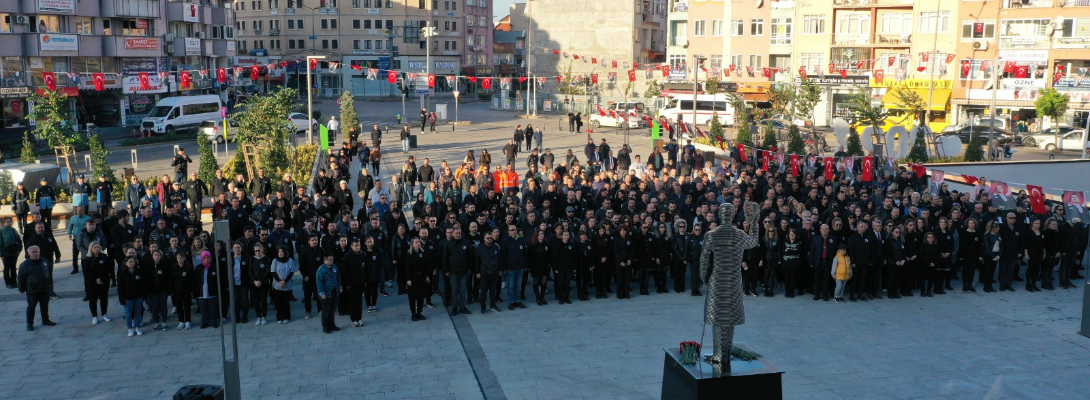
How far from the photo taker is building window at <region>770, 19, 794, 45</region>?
58969 mm

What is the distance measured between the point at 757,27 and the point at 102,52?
39899mm

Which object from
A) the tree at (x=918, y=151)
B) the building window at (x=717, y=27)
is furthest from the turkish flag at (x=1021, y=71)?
the tree at (x=918, y=151)

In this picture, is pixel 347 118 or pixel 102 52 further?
pixel 102 52

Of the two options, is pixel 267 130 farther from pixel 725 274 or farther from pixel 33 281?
pixel 725 274

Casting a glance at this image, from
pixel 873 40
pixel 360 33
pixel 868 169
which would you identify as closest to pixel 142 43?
pixel 360 33

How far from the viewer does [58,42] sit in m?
48.3

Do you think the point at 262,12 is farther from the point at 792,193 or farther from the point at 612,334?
the point at 612,334

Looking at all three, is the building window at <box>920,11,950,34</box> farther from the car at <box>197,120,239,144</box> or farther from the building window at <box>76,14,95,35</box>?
the building window at <box>76,14,95,35</box>

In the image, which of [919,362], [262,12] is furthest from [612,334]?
[262,12]

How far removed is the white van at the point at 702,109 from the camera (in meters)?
53.5

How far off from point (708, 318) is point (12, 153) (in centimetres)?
3673

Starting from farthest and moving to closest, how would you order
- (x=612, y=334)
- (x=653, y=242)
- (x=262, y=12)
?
(x=262, y=12), (x=653, y=242), (x=612, y=334)

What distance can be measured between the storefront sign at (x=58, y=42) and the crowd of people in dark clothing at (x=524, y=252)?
3359cm

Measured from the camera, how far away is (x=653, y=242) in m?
15.9
